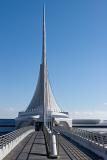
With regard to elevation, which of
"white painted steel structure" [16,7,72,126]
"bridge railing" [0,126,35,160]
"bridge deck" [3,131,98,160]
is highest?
"white painted steel structure" [16,7,72,126]

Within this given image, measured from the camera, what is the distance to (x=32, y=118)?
8556cm

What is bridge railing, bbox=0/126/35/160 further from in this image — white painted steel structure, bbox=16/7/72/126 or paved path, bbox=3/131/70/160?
white painted steel structure, bbox=16/7/72/126

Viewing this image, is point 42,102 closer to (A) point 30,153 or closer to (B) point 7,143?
(B) point 7,143

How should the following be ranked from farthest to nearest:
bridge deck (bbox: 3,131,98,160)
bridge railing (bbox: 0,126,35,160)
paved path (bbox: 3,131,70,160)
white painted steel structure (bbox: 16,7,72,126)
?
white painted steel structure (bbox: 16,7,72,126) → bridge railing (bbox: 0,126,35,160) → paved path (bbox: 3,131,70,160) → bridge deck (bbox: 3,131,98,160)

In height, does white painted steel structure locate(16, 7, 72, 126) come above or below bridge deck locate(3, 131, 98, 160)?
above

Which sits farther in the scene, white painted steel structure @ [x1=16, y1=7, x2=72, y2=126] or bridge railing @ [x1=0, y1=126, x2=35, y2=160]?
white painted steel structure @ [x1=16, y1=7, x2=72, y2=126]

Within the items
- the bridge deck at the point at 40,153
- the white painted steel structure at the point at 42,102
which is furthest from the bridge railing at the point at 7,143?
the white painted steel structure at the point at 42,102

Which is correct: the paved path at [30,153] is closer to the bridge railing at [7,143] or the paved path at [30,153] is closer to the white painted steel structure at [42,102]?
the bridge railing at [7,143]

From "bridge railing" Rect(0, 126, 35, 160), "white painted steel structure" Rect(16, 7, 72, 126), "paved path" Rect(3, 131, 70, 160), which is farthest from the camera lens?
"white painted steel structure" Rect(16, 7, 72, 126)

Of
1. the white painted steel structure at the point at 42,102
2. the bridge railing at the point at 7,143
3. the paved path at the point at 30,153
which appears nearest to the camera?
the paved path at the point at 30,153

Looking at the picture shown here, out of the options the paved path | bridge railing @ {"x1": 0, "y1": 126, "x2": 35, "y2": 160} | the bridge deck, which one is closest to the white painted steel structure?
bridge railing @ {"x1": 0, "y1": 126, "x2": 35, "y2": 160}

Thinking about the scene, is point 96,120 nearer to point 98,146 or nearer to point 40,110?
point 40,110

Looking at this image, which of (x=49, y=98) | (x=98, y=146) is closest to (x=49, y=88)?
(x=49, y=98)

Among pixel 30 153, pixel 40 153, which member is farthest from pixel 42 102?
pixel 40 153
